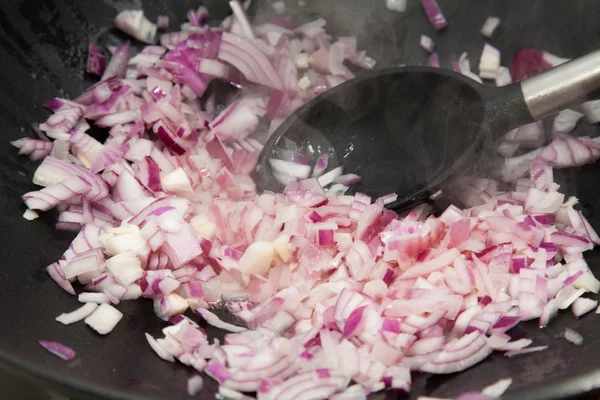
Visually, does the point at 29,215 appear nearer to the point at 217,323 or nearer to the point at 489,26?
the point at 217,323

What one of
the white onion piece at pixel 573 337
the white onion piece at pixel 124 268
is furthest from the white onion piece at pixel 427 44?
the white onion piece at pixel 124 268

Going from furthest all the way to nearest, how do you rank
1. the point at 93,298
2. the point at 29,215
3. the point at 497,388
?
1. the point at 29,215
2. the point at 93,298
3. the point at 497,388

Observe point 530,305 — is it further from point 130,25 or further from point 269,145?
point 130,25

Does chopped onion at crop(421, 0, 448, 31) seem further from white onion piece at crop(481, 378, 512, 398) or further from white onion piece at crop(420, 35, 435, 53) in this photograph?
white onion piece at crop(481, 378, 512, 398)

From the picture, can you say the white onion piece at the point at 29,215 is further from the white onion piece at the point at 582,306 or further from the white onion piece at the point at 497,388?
the white onion piece at the point at 582,306

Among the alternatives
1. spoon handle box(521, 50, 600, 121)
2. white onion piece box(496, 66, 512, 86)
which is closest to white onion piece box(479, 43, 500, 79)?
white onion piece box(496, 66, 512, 86)

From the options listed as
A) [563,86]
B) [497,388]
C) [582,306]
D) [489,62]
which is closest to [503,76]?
[489,62]

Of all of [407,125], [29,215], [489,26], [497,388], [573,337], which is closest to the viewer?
[497,388]
